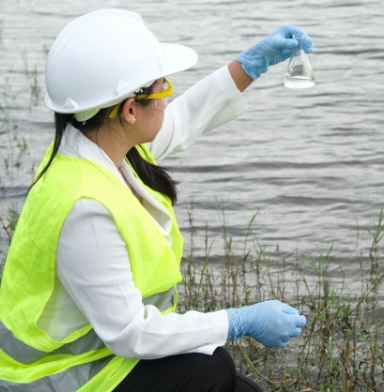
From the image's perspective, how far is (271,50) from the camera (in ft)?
11.0

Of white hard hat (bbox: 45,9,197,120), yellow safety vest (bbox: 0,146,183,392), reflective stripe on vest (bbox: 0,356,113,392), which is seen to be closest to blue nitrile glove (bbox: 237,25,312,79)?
white hard hat (bbox: 45,9,197,120)

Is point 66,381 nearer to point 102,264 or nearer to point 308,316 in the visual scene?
point 102,264

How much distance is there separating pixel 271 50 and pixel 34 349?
145 centimetres

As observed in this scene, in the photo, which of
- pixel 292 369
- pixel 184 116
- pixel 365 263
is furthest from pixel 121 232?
pixel 365 263

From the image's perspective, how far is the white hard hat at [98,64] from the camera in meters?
2.62

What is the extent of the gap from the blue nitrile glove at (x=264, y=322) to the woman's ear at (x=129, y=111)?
69 centimetres

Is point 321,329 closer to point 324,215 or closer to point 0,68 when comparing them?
point 324,215

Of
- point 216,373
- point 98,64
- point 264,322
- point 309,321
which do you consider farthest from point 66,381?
point 309,321

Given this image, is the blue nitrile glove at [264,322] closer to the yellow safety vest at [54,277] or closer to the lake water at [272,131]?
the yellow safety vest at [54,277]

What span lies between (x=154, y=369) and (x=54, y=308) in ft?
1.18

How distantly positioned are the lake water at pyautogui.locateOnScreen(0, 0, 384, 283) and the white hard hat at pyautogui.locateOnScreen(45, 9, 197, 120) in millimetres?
2570

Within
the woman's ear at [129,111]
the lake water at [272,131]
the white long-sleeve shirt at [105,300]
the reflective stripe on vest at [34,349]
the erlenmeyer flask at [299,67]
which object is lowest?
the lake water at [272,131]

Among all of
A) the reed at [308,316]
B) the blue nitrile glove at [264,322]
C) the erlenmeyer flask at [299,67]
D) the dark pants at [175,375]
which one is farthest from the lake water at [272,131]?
the dark pants at [175,375]

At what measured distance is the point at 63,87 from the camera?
2.66 meters
